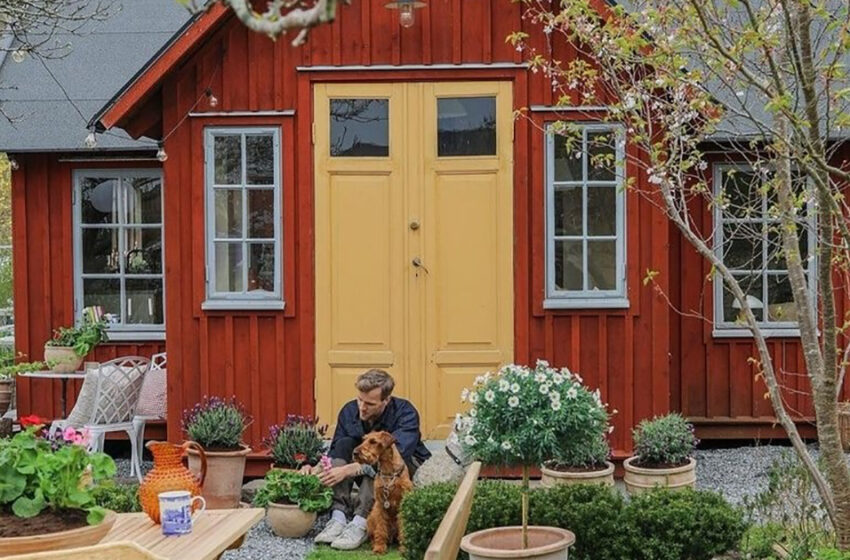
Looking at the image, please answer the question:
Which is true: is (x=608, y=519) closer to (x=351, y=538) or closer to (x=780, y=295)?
(x=351, y=538)

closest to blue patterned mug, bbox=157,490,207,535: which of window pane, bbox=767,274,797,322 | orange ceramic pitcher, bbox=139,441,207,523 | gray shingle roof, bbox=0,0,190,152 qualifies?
orange ceramic pitcher, bbox=139,441,207,523

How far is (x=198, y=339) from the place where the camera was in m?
9.35

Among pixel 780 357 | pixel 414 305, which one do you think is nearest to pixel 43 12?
pixel 414 305

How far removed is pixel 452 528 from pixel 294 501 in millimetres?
4604

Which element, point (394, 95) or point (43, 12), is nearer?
point (43, 12)

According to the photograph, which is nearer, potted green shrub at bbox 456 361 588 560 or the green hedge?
potted green shrub at bbox 456 361 588 560

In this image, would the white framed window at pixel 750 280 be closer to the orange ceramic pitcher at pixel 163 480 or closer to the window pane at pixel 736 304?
the window pane at pixel 736 304

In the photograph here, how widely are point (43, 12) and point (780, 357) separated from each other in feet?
22.7

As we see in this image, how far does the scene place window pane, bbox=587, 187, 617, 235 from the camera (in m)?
9.19

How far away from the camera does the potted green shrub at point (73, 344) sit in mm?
10430

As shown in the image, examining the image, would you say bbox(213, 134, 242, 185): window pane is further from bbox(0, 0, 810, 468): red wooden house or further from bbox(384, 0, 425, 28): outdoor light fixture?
bbox(384, 0, 425, 28): outdoor light fixture

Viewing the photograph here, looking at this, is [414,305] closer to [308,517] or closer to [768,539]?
[308,517]

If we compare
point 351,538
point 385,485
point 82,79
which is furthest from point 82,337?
point 385,485

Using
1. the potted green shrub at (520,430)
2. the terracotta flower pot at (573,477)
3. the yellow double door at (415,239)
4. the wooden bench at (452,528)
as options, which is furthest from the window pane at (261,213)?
the wooden bench at (452,528)
